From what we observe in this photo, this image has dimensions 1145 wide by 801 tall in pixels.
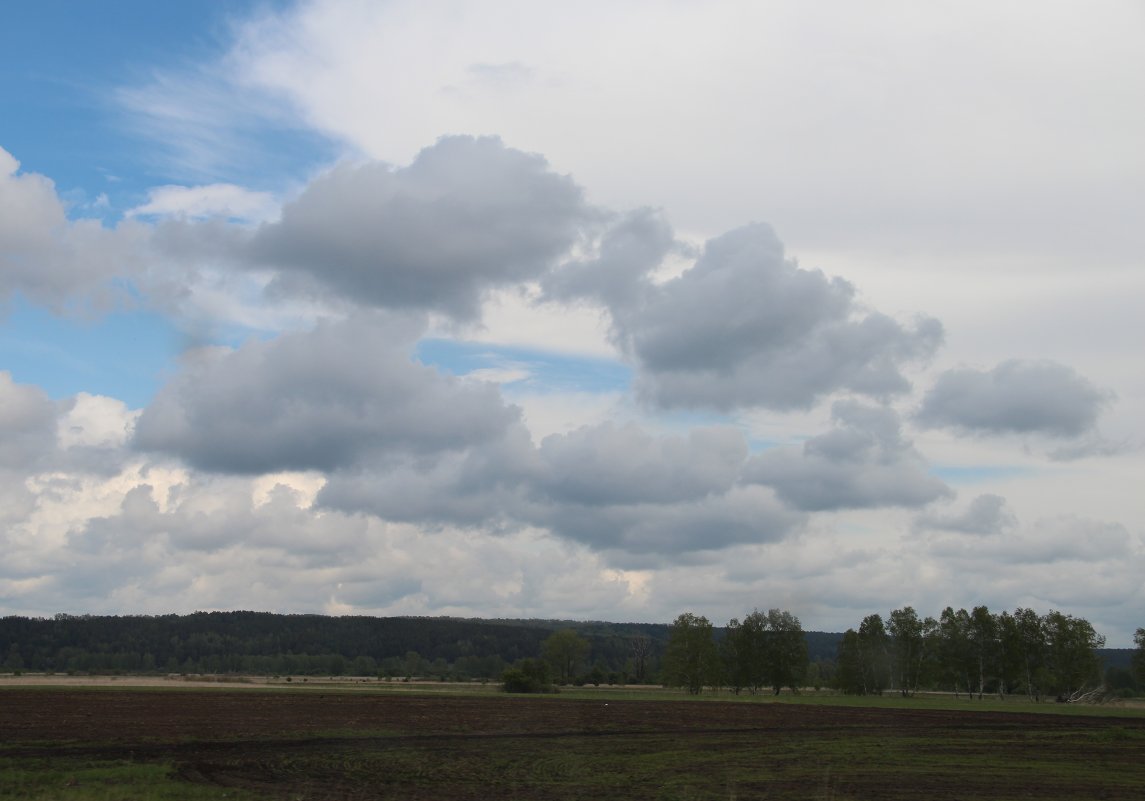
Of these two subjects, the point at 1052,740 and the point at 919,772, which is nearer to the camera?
the point at 919,772

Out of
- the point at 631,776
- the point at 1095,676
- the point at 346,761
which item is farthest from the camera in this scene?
the point at 1095,676

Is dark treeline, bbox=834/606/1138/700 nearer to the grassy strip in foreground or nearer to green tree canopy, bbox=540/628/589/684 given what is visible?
green tree canopy, bbox=540/628/589/684

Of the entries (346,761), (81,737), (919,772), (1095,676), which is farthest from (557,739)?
(1095,676)

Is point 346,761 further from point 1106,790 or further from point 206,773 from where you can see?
point 1106,790

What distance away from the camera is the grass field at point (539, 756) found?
97.0 ft

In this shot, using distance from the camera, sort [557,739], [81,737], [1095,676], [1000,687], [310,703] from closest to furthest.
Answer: [81,737] → [557,739] → [310,703] → [1095,676] → [1000,687]

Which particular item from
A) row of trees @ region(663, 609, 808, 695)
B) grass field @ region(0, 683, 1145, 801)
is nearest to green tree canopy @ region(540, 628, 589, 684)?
row of trees @ region(663, 609, 808, 695)

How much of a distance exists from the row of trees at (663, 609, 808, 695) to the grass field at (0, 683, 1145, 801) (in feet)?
287

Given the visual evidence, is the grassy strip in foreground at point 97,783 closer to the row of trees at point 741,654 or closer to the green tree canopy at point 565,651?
the row of trees at point 741,654

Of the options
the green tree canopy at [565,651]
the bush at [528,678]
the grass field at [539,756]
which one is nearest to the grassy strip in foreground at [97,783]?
the grass field at [539,756]

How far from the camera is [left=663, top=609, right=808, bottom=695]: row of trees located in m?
154

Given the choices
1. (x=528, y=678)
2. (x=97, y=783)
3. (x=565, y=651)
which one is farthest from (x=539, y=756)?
(x=565, y=651)

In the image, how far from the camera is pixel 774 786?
30.9 m

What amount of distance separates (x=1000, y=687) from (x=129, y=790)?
464 feet
